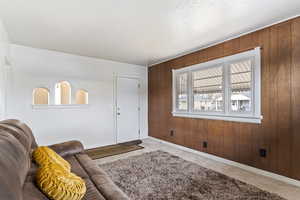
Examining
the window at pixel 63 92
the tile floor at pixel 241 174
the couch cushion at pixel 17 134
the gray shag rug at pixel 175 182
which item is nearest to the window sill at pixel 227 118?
the tile floor at pixel 241 174

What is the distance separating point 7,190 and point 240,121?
3027mm

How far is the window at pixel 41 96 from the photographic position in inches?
133

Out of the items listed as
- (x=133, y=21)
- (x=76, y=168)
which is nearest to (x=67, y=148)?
(x=76, y=168)

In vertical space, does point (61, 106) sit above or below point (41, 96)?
below

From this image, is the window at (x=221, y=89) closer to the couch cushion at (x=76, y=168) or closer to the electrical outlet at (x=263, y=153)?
the electrical outlet at (x=263, y=153)

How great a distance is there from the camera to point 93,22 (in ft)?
7.45

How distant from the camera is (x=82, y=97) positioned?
394 cm

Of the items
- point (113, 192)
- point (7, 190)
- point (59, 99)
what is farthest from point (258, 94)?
point (59, 99)

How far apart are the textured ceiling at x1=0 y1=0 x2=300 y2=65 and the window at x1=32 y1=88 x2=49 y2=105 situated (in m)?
0.94

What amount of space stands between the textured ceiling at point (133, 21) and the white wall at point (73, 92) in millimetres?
374

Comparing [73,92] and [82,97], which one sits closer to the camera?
[73,92]

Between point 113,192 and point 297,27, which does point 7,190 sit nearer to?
point 113,192

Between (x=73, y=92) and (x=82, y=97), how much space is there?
11.6 inches

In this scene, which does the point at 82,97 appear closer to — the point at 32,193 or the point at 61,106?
the point at 61,106
